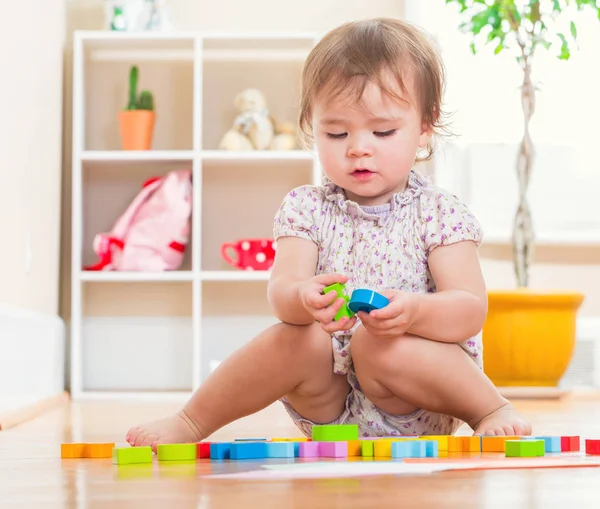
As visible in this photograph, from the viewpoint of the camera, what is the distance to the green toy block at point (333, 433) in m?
1.03

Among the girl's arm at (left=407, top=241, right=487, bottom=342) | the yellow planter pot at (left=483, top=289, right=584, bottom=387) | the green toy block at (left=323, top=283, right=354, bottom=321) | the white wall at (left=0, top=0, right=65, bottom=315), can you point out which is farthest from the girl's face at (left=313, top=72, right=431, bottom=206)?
the yellow planter pot at (left=483, top=289, right=584, bottom=387)

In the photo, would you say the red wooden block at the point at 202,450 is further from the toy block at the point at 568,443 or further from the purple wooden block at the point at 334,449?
the toy block at the point at 568,443

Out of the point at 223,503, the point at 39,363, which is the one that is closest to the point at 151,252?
the point at 39,363

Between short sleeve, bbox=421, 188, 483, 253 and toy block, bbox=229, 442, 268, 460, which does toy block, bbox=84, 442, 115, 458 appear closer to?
toy block, bbox=229, 442, 268, 460

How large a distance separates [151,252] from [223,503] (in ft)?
7.31

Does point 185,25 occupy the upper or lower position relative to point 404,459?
upper

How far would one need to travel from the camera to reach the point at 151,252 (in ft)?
9.34

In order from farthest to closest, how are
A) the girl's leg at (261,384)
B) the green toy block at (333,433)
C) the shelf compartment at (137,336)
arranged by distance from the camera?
the shelf compartment at (137,336), the girl's leg at (261,384), the green toy block at (333,433)

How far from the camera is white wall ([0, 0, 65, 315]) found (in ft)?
6.73

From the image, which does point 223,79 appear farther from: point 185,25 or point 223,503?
point 223,503

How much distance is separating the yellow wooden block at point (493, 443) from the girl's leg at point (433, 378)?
7 centimetres

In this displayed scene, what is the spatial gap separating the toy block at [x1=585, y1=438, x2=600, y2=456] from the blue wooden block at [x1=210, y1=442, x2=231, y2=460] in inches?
14.3

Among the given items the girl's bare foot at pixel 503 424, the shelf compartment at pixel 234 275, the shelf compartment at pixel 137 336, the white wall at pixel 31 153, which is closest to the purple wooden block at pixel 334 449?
the girl's bare foot at pixel 503 424

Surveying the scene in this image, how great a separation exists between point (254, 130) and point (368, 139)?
5.60 feet
